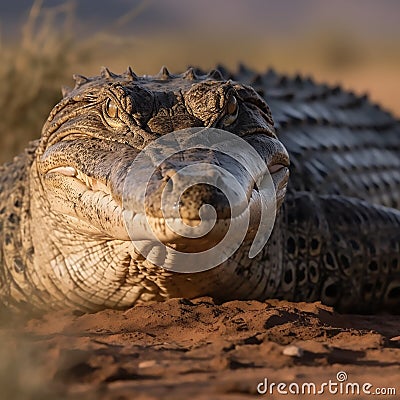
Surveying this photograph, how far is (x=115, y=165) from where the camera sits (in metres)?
3.95

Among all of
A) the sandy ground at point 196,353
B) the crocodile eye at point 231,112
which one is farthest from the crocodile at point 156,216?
the sandy ground at point 196,353

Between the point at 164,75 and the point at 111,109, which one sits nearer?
the point at 111,109

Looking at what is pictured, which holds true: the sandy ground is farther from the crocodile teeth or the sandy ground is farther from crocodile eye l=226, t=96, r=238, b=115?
crocodile eye l=226, t=96, r=238, b=115

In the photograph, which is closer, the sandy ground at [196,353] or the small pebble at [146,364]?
the sandy ground at [196,353]

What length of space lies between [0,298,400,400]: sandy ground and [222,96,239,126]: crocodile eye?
90 centimetres

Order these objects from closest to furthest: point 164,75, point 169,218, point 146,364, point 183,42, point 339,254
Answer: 1. point 146,364
2. point 169,218
3. point 164,75
4. point 339,254
5. point 183,42

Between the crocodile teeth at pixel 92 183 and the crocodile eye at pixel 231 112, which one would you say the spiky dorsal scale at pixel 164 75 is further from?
the crocodile teeth at pixel 92 183

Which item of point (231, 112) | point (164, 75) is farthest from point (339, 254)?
point (164, 75)

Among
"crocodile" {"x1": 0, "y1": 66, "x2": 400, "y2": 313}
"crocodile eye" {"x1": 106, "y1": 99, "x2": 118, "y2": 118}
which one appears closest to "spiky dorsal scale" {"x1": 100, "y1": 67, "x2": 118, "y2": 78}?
"crocodile" {"x1": 0, "y1": 66, "x2": 400, "y2": 313}

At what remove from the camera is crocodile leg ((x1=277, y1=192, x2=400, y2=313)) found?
16.5 feet

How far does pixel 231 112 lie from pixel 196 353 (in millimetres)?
1595

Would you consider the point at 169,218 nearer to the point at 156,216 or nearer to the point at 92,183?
the point at 156,216

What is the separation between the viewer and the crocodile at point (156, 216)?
4000 millimetres

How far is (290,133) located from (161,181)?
3055 mm
